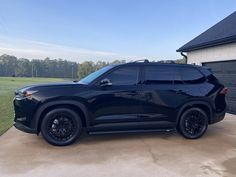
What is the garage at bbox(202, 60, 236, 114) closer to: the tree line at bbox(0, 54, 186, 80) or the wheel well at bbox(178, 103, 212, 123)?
the wheel well at bbox(178, 103, 212, 123)

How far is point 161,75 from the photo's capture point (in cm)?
593

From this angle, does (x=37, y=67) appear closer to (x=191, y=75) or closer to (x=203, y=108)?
(x=191, y=75)

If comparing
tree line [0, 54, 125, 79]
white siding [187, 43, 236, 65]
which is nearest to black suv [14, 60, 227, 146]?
white siding [187, 43, 236, 65]

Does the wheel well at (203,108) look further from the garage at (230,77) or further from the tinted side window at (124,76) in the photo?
the garage at (230,77)

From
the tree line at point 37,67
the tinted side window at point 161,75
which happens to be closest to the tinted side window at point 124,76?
the tinted side window at point 161,75

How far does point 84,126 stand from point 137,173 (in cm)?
190

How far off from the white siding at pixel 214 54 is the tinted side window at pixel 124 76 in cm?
577

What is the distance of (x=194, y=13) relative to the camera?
16000 mm

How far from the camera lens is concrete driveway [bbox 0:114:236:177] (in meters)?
4.05

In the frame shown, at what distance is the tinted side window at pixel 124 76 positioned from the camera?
565 cm

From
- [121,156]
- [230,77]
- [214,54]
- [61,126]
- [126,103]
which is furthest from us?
[214,54]

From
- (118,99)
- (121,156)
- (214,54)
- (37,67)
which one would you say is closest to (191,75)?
(118,99)

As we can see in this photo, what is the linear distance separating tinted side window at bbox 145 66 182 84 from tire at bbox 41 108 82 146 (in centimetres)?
191

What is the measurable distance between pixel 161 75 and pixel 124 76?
925mm
